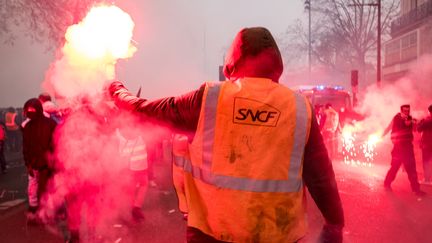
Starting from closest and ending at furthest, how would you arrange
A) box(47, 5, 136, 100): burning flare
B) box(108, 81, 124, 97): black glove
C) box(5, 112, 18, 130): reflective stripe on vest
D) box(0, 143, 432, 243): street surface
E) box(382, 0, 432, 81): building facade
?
box(108, 81, 124, 97): black glove → box(47, 5, 136, 100): burning flare → box(0, 143, 432, 243): street surface → box(5, 112, 18, 130): reflective stripe on vest → box(382, 0, 432, 81): building facade

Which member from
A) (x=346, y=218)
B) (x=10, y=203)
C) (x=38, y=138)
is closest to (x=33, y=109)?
(x=38, y=138)

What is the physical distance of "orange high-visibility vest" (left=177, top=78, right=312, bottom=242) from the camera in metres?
2.14

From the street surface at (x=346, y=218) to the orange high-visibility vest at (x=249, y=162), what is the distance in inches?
103

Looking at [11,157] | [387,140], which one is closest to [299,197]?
[11,157]

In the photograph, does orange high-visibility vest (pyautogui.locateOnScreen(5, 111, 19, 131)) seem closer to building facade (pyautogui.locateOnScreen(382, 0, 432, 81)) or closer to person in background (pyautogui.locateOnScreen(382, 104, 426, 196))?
person in background (pyautogui.locateOnScreen(382, 104, 426, 196))

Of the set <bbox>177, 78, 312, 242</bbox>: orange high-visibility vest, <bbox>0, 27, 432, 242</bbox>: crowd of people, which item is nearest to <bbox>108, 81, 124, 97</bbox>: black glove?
<bbox>0, 27, 432, 242</bbox>: crowd of people

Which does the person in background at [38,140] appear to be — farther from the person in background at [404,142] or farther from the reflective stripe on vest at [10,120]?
the reflective stripe on vest at [10,120]

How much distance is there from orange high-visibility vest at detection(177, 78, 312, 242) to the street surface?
8.62 feet

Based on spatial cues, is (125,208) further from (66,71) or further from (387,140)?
(387,140)

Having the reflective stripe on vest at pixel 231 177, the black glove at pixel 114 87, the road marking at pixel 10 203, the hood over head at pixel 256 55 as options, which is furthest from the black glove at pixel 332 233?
the road marking at pixel 10 203

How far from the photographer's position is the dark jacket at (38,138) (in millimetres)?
7066

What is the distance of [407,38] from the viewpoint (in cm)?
3650

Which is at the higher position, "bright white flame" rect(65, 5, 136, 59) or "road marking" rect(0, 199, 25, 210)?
"bright white flame" rect(65, 5, 136, 59)

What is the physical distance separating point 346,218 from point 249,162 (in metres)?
5.71
